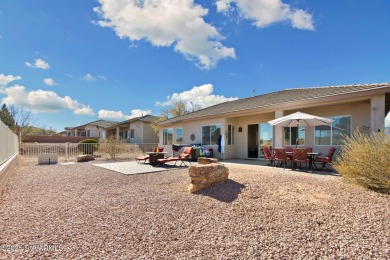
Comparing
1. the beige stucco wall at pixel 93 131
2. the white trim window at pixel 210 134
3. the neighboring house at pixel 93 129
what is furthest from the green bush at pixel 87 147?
the beige stucco wall at pixel 93 131

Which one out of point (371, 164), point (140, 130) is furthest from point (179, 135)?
point (371, 164)

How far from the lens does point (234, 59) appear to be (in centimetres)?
1791

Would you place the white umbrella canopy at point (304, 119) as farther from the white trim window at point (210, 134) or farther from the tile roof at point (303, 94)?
the white trim window at point (210, 134)

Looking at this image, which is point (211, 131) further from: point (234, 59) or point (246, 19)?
point (246, 19)

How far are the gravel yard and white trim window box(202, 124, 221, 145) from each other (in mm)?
9202

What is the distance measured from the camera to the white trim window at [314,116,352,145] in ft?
35.9

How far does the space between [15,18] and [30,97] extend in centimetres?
2331

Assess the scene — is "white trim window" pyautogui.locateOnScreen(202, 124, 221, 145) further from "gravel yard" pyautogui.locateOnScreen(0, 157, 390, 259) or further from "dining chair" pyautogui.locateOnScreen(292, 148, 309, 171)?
"gravel yard" pyautogui.locateOnScreen(0, 157, 390, 259)

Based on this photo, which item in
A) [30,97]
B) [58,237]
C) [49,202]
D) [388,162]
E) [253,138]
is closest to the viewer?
[58,237]

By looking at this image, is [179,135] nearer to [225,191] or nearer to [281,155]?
[281,155]

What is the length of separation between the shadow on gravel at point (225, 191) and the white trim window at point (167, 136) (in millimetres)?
14940

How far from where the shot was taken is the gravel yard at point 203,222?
10.2ft

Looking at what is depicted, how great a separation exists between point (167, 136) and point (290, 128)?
1218 cm

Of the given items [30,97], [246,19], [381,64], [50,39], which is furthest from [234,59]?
[30,97]
